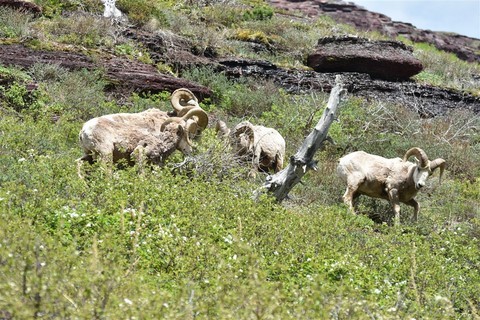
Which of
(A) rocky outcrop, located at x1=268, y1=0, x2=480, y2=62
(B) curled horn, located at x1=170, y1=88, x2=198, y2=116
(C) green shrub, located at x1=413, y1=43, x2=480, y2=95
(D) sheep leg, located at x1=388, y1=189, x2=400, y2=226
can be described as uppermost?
(A) rocky outcrop, located at x1=268, y1=0, x2=480, y2=62

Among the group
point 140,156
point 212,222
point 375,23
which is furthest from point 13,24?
point 375,23

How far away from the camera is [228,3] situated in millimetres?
34719

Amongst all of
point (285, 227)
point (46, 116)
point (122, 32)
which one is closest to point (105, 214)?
point (285, 227)

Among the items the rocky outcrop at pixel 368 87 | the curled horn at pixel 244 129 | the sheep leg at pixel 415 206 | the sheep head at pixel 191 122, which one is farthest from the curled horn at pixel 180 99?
the rocky outcrop at pixel 368 87

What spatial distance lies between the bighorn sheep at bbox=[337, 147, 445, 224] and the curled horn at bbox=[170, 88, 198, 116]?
3170 mm

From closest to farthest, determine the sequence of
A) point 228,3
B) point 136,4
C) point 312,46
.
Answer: point 136,4
point 312,46
point 228,3

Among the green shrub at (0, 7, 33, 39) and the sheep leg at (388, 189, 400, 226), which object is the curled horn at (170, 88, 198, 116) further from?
the green shrub at (0, 7, 33, 39)

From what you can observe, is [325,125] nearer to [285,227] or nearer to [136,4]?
[285,227]

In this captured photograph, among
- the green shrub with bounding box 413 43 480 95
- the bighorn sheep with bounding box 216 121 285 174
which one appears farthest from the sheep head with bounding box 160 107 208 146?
the green shrub with bounding box 413 43 480 95

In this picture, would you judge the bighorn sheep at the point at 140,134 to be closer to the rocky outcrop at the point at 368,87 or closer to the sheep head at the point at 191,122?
the sheep head at the point at 191,122

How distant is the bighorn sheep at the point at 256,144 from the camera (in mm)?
11641

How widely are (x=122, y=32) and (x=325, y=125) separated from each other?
12.6 m

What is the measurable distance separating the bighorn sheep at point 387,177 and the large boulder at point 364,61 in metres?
12.8

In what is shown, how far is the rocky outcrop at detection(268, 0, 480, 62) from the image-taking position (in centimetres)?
4919
